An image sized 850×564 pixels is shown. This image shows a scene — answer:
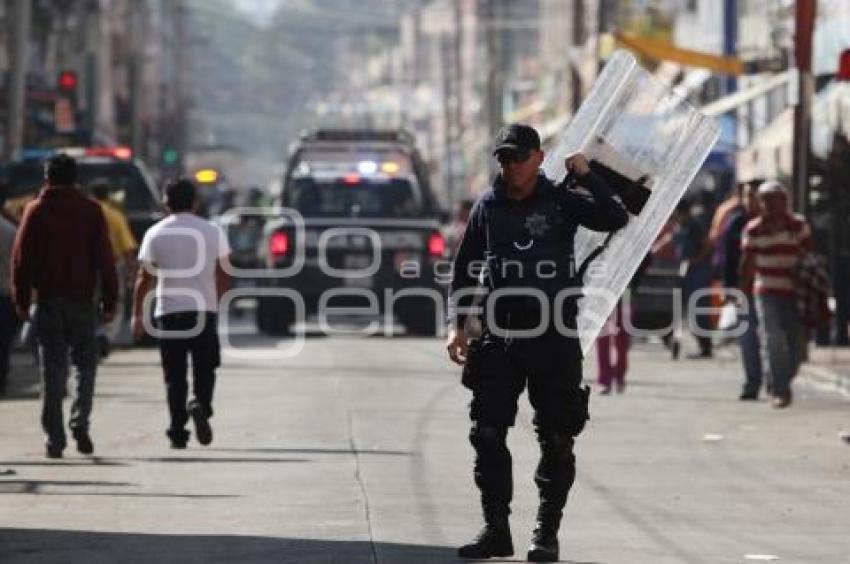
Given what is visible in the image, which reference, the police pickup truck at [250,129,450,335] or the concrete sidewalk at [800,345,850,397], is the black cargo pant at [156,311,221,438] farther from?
the police pickup truck at [250,129,450,335]

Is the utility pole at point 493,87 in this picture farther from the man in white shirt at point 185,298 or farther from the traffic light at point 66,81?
the man in white shirt at point 185,298

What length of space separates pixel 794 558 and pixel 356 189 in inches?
911

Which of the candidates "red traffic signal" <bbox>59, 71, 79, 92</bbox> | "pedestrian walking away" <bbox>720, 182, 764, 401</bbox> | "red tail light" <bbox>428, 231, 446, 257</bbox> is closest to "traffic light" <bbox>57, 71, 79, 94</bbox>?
"red traffic signal" <bbox>59, 71, 79, 92</bbox>

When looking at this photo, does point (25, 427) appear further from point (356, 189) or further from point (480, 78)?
point (480, 78)

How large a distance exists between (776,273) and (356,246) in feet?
38.5

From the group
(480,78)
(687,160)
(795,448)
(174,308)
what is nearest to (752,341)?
(795,448)

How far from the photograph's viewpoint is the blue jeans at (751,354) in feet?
80.5

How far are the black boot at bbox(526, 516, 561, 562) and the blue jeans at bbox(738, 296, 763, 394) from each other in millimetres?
11906

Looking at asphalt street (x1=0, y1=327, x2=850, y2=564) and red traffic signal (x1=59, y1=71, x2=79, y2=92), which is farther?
red traffic signal (x1=59, y1=71, x2=79, y2=92)

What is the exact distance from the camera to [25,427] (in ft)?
68.4

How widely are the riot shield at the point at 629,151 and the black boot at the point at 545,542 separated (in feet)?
2.87

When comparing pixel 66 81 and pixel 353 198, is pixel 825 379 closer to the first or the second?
pixel 353 198

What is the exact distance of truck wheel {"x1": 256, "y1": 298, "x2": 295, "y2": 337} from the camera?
35.2m

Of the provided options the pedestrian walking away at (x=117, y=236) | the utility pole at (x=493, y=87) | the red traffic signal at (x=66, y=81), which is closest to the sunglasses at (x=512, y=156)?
the pedestrian walking away at (x=117, y=236)
